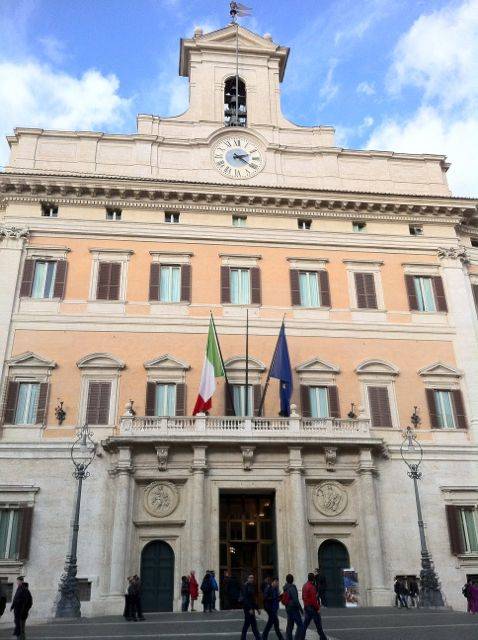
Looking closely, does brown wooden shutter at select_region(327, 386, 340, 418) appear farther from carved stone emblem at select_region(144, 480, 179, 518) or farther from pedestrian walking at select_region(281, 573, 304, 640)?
pedestrian walking at select_region(281, 573, 304, 640)

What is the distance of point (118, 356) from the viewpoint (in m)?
23.9

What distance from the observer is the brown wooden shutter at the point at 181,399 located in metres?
23.0

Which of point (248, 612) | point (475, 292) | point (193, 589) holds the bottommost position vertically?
point (248, 612)

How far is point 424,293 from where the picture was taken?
88.2 ft

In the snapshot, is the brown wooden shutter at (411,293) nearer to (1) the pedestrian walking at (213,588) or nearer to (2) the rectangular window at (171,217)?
(2) the rectangular window at (171,217)

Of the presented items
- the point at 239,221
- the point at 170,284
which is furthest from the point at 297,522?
the point at 239,221

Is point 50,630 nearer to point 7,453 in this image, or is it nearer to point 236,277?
point 7,453

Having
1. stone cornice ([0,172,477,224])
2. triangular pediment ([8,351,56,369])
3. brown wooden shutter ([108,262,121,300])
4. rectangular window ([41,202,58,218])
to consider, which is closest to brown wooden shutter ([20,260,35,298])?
rectangular window ([41,202,58,218])

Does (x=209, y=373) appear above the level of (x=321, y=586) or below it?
above

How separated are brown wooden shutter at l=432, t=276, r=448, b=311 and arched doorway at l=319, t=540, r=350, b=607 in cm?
1075

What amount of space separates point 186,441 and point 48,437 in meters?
5.00

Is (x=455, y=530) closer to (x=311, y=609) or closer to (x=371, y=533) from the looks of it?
(x=371, y=533)

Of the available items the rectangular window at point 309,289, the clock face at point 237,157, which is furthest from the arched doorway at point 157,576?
the clock face at point 237,157

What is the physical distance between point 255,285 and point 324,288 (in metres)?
2.88
